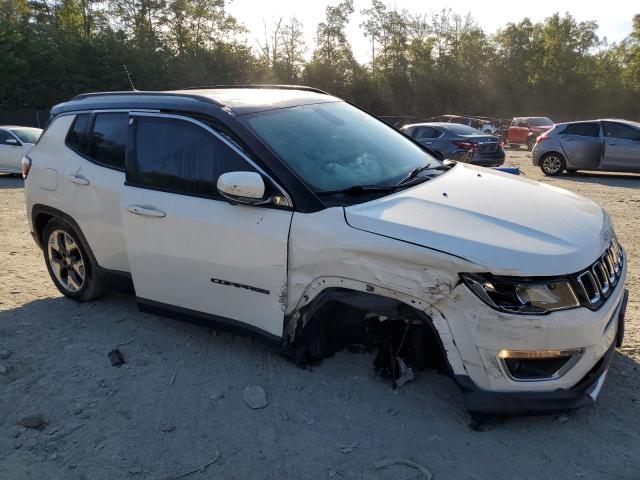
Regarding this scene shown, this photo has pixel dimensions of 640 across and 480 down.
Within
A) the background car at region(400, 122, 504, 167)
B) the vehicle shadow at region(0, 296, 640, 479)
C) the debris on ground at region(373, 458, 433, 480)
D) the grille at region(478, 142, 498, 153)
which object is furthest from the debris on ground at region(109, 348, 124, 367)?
the grille at region(478, 142, 498, 153)

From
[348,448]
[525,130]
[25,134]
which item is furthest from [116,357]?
[525,130]

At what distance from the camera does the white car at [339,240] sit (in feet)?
8.54

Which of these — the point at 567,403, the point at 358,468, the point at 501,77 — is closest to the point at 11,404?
the point at 358,468

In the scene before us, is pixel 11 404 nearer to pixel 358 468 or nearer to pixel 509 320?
pixel 358 468

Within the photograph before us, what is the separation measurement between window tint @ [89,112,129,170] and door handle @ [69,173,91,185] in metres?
0.18

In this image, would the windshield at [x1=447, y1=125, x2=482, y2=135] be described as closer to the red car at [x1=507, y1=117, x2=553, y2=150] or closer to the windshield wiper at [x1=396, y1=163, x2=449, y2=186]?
the windshield wiper at [x1=396, y1=163, x2=449, y2=186]

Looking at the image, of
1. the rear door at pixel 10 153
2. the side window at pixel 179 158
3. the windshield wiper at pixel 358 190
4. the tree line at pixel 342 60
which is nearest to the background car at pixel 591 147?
the windshield wiper at pixel 358 190

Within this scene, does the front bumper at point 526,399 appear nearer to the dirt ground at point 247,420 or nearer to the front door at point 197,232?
the dirt ground at point 247,420

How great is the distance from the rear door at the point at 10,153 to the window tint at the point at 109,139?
41.0ft

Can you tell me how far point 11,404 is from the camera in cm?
Answer: 327

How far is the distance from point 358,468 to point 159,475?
958 mm

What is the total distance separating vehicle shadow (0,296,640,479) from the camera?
2648 millimetres

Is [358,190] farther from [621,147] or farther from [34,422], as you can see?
[621,147]

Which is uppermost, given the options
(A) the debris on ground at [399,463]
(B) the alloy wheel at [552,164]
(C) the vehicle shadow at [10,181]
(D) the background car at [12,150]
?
(A) the debris on ground at [399,463]
